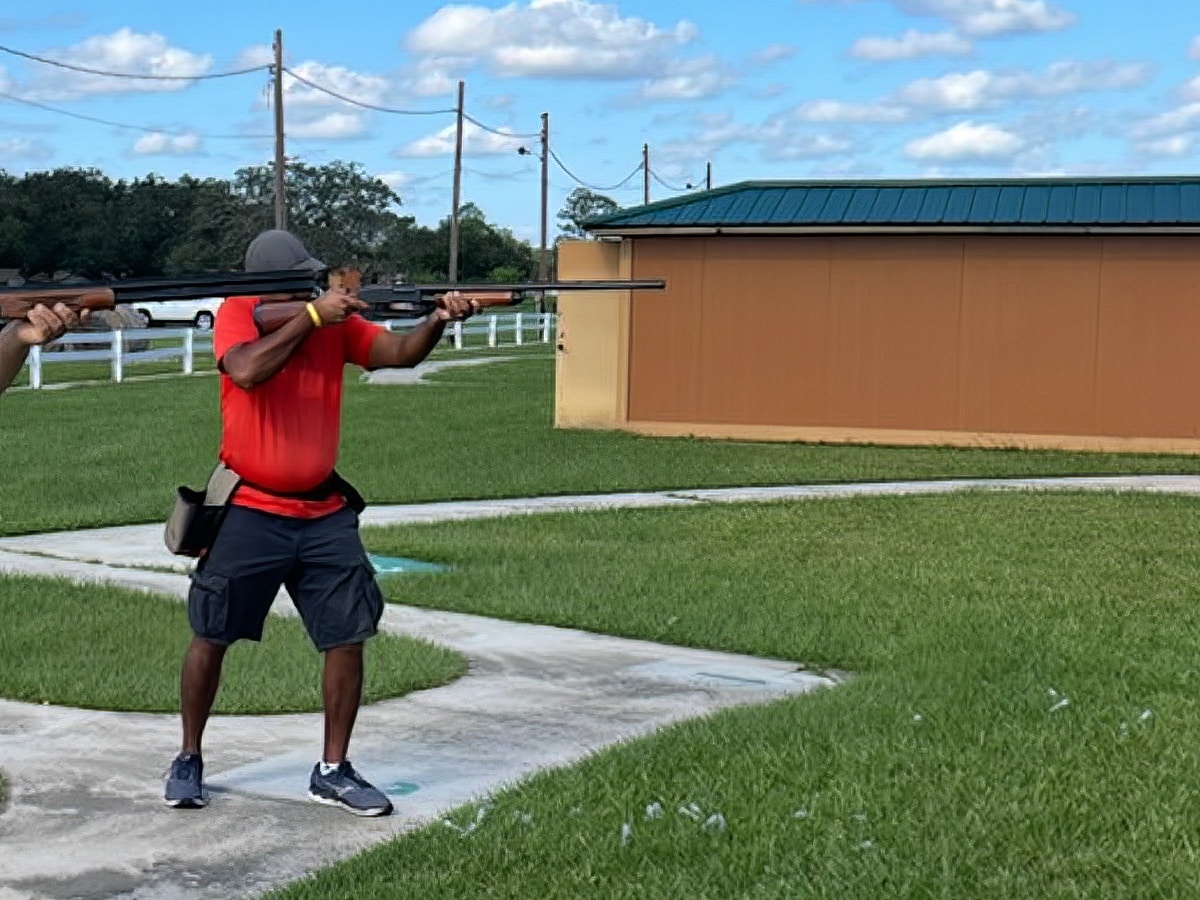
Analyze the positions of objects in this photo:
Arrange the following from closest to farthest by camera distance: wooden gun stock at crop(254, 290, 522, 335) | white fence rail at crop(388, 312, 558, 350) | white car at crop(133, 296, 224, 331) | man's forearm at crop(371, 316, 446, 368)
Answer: wooden gun stock at crop(254, 290, 522, 335), man's forearm at crop(371, 316, 446, 368), white fence rail at crop(388, 312, 558, 350), white car at crop(133, 296, 224, 331)

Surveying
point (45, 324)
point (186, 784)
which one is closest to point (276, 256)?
point (45, 324)

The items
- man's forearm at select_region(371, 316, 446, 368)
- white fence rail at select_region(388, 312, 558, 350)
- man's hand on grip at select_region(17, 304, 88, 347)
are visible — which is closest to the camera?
man's hand on grip at select_region(17, 304, 88, 347)

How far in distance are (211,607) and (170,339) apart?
37482mm

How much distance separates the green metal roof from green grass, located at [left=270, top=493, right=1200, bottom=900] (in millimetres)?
8049

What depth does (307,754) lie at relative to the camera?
6.17m

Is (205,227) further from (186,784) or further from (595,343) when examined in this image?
(186,784)

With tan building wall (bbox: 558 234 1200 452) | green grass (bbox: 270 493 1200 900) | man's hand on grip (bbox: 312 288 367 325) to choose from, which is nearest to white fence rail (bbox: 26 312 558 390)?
tan building wall (bbox: 558 234 1200 452)

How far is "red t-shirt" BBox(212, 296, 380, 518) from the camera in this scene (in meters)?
5.44

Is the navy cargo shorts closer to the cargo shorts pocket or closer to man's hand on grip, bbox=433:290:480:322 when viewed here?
the cargo shorts pocket

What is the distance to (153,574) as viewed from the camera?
997cm

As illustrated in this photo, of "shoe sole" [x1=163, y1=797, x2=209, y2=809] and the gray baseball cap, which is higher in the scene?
the gray baseball cap

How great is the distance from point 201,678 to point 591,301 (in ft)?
47.1

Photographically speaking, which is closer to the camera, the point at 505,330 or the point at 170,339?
the point at 170,339

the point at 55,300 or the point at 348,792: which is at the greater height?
the point at 55,300
